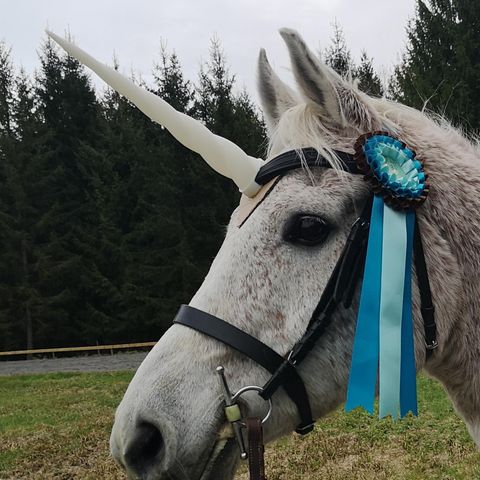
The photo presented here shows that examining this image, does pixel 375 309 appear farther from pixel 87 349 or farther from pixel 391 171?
pixel 87 349

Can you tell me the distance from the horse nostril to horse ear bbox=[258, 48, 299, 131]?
4.31ft

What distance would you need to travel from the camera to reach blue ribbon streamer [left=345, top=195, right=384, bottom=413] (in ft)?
5.55

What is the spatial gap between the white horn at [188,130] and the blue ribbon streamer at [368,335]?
0.48 m

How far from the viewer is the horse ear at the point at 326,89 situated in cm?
172

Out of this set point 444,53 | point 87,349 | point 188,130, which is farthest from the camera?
point 87,349

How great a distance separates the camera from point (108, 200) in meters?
22.8

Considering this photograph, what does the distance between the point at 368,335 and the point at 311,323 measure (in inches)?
7.9

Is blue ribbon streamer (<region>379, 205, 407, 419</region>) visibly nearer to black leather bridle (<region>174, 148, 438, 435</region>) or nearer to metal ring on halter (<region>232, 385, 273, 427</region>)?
black leather bridle (<region>174, 148, 438, 435</region>)

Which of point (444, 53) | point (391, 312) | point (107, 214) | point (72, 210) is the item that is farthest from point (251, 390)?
point (72, 210)

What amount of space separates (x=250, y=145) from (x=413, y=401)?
18016mm

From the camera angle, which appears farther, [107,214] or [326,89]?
[107,214]

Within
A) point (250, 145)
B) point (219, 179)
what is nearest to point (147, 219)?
point (219, 179)

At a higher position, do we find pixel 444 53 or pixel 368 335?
pixel 444 53

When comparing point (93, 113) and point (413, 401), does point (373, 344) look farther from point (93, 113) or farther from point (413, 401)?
point (93, 113)
